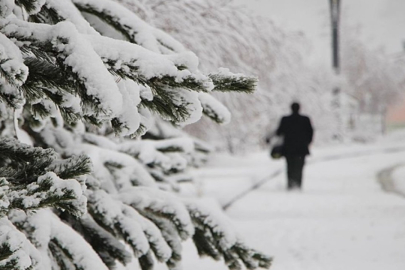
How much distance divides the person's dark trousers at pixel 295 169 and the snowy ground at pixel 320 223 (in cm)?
25

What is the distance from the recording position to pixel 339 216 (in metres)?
6.14

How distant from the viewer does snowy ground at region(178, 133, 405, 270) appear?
4047 millimetres

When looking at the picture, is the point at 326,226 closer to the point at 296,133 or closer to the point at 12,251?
the point at 296,133

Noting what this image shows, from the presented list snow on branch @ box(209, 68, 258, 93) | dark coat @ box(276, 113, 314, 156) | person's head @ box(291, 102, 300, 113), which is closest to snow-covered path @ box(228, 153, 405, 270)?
dark coat @ box(276, 113, 314, 156)

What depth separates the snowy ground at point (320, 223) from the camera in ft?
13.3

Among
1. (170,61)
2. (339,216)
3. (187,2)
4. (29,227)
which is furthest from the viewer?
(339,216)

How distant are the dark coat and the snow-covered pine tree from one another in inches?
236

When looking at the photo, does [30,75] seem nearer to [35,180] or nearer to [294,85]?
[35,180]

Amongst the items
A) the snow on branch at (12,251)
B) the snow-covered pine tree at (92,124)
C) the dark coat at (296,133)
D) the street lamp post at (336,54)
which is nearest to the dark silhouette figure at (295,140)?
the dark coat at (296,133)

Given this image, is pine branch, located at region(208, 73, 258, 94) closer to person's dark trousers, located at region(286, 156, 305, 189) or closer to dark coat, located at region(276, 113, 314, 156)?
dark coat, located at region(276, 113, 314, 156)

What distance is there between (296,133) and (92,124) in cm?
721

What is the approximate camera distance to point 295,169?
8609 mm

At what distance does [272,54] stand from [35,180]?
543 cm

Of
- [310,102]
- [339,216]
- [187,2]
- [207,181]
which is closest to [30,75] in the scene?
[187,2]
